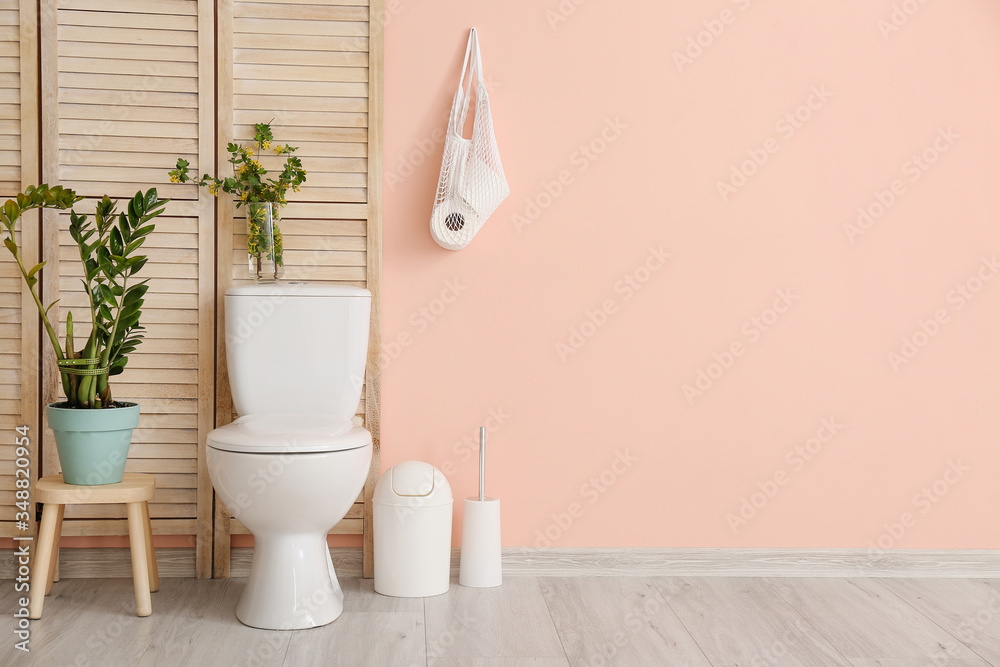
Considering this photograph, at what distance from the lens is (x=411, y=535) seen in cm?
194

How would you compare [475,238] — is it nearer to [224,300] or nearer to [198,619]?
[224,300]

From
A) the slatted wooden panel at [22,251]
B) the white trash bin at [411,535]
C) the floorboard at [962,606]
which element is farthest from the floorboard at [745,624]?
the slatted wooden panel at [22,251]

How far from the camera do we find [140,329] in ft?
6.66

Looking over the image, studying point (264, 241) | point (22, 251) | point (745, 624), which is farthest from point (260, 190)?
point (745, 624)

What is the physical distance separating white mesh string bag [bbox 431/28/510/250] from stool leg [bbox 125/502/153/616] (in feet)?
3.25

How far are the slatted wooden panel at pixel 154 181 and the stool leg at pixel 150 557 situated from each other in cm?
11

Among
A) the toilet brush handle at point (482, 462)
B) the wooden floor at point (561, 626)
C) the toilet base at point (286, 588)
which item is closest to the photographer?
the wooden floor at point (561, 626)

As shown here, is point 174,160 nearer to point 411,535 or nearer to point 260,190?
point 260,190

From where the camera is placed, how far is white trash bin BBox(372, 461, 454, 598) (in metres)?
1.94

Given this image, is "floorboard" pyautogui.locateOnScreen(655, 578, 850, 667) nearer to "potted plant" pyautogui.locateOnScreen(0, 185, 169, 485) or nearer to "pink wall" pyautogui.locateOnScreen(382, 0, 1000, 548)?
"pink wall" pyautogui.locateOnScreen(382, 0, 1000, 548)

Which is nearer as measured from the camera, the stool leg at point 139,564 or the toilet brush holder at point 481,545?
the stool leg at point 139,564

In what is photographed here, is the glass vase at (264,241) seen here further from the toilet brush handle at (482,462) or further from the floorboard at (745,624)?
the floorboard at (745,624)

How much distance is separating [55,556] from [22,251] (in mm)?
783

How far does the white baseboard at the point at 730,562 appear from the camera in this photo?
2.12 m
